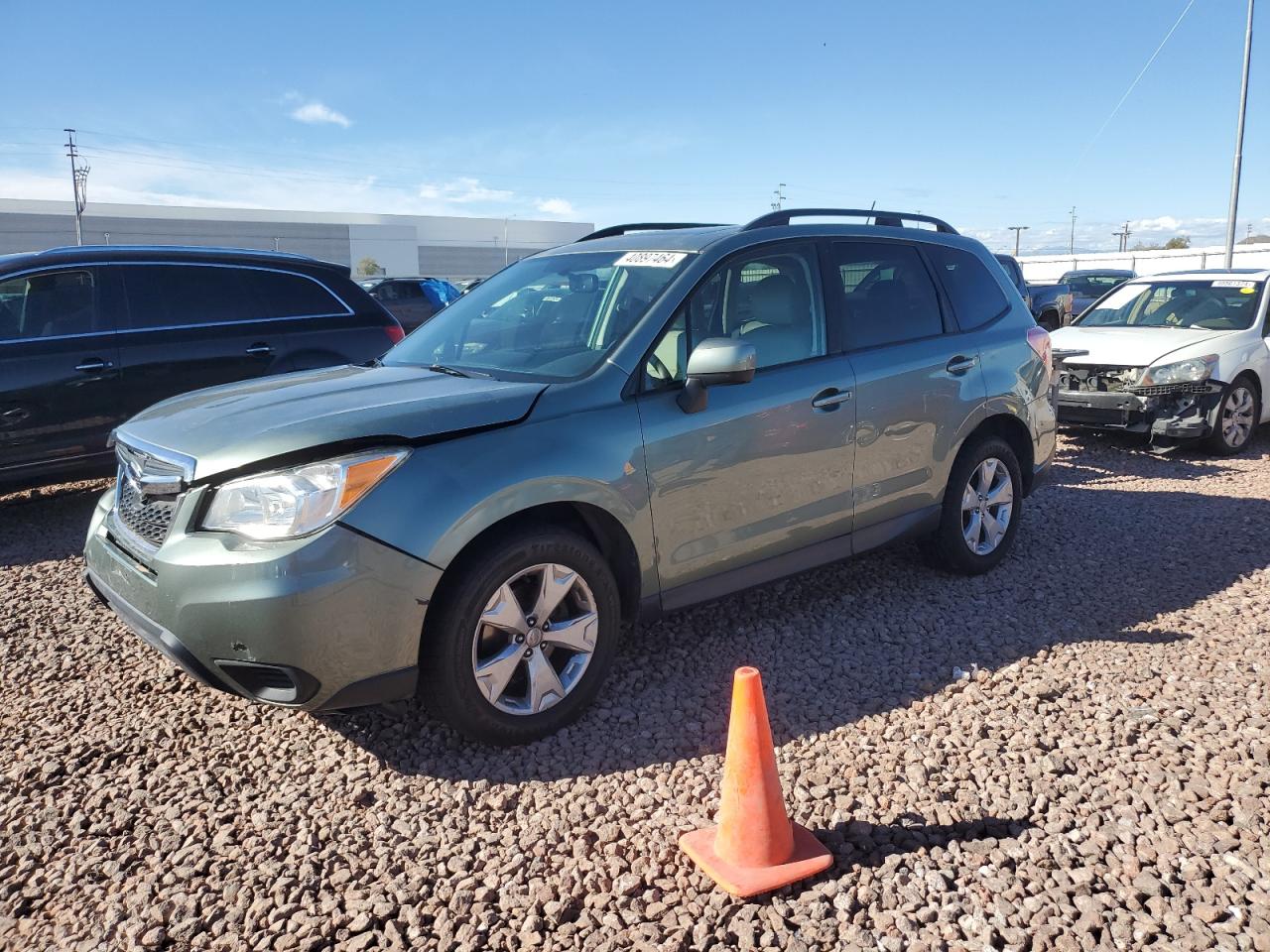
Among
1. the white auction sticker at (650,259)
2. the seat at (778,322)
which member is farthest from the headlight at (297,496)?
the seat at (778,322)

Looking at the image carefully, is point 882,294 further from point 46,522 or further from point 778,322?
point 46,522

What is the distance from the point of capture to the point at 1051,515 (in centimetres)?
650

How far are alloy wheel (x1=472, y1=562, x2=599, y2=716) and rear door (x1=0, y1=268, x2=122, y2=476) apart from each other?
14.8ft

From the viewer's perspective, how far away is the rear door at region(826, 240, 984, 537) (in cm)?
442

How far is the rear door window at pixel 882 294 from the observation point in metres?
4.47

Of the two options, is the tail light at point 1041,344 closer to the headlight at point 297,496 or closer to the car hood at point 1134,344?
the car hood at point 1134,344

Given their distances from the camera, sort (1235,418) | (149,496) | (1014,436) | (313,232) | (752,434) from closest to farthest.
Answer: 1. (149,496)
2. (752,434)
3. (1014,436)
4. (1235,418)
5. (313,232)

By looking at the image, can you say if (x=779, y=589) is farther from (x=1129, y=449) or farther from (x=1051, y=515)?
(x=1129, y=449)

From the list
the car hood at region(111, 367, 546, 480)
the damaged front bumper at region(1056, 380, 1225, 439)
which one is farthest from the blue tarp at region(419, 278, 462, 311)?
the car hood at region(111, 367, 546, 480)

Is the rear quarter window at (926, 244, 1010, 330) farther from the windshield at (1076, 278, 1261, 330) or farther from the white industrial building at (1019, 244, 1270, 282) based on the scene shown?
the white industrial building at (1019, 244, 1270, 282)

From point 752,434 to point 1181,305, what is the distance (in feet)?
26.3

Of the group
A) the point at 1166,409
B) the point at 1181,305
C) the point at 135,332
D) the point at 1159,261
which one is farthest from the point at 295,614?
the point at 1159,261

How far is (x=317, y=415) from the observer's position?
3188 mm

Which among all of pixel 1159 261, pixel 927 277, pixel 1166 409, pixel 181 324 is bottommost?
pixel 1166 409
